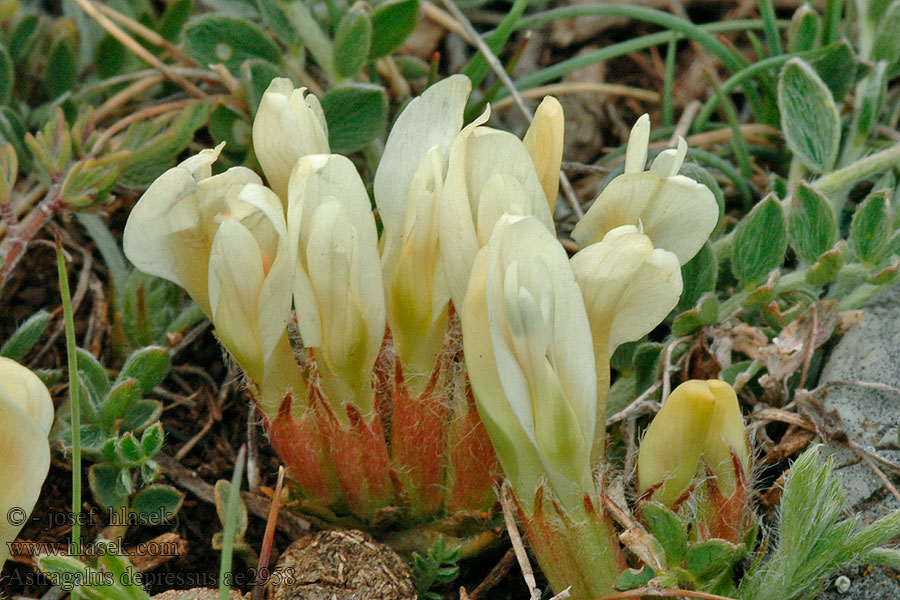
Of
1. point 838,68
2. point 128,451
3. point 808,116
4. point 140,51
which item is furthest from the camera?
point 140,51

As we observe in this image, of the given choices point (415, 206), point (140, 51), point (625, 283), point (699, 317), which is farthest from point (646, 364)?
point (140, 51)

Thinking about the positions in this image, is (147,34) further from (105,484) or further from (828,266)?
(828,266)

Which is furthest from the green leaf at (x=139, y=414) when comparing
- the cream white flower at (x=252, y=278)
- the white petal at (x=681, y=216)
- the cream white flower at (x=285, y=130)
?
the white petal at (x=681, y=216)

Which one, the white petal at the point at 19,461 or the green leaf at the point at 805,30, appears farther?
the green leaf at the point at 805,30

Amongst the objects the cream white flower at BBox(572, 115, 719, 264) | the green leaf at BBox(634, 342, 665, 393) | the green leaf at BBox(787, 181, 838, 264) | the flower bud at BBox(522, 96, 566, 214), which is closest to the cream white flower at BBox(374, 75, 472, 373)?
the flower bud at BBox(522, 96, 566, 214)

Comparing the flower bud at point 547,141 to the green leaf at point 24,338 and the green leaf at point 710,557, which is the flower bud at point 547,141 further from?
the green leaf at point 24,338

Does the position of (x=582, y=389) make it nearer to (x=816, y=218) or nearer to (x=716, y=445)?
(x=716, y=445)

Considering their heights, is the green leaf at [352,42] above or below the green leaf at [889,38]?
above
